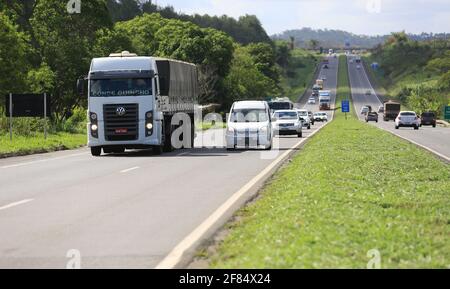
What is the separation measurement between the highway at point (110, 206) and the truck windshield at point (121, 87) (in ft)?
13.6

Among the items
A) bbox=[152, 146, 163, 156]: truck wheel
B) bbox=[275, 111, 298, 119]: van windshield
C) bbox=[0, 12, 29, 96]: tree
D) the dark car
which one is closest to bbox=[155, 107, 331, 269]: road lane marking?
bbox=[152, 146, 163, 156]: truck wheel

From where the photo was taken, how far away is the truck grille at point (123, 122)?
31.7 metres

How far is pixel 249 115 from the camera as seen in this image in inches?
1449

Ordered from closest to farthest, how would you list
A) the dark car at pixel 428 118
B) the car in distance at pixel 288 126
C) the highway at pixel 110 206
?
the highway at pixel 110 206 → the car in distance at pixel 288 126 → the dark car at pixel 428 118

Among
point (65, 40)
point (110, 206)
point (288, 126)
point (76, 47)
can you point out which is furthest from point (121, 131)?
point (65, 40)

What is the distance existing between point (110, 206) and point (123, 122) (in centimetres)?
1698

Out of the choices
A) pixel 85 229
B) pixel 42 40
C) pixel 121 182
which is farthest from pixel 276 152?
pixel 42 40

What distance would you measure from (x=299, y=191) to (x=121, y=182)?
539 centimetres

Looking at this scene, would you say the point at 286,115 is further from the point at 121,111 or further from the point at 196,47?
the point at 196,47

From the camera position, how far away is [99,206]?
1506 centimetres

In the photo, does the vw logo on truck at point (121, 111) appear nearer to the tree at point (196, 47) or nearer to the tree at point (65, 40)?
the tree at point (65, 40)

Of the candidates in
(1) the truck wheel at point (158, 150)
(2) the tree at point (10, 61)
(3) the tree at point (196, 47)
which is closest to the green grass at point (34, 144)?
(1) the truck wheel at point (158, 150)
